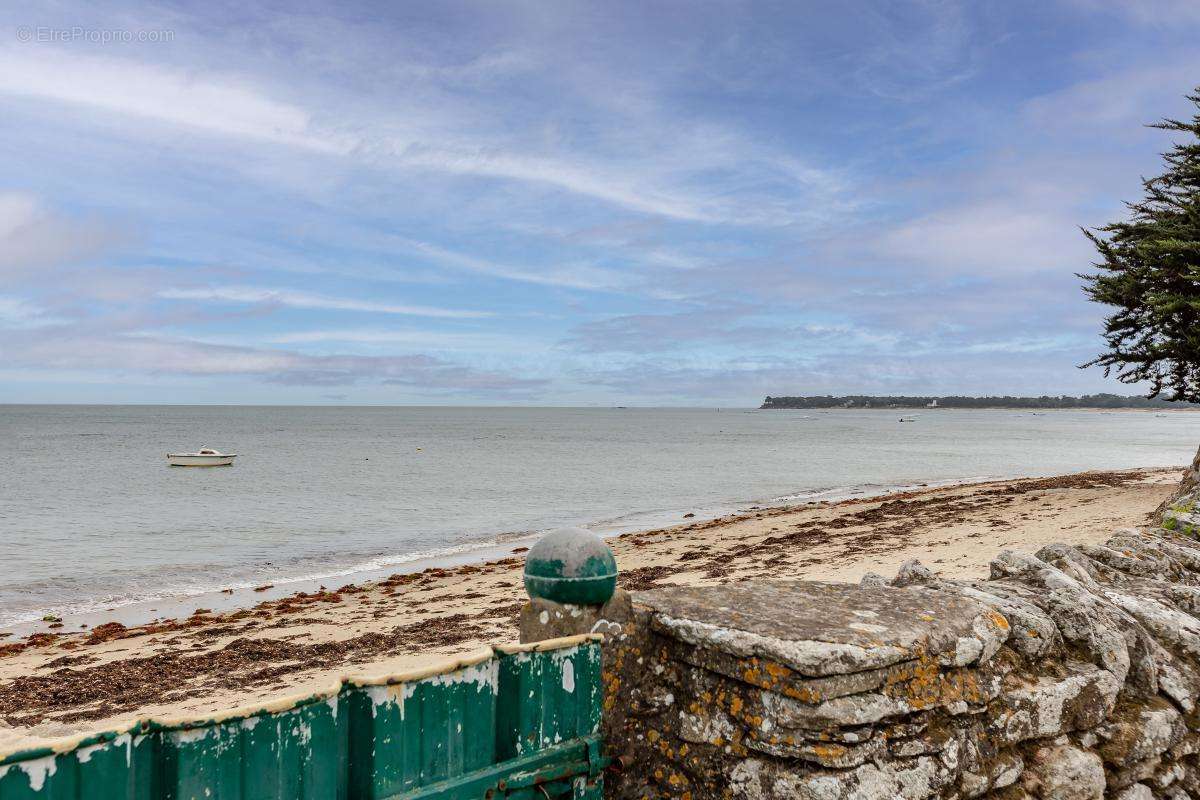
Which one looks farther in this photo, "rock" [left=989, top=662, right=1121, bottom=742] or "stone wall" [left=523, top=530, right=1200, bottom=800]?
"rock" [left=989, top=662, right=1121, bottom=742]

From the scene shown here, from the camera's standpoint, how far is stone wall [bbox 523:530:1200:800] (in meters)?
3.27

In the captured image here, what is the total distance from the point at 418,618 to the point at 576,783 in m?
10.6

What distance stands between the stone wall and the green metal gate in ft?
1.20

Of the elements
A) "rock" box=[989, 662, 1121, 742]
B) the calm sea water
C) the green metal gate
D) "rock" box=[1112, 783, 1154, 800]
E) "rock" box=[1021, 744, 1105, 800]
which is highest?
the green metal gate

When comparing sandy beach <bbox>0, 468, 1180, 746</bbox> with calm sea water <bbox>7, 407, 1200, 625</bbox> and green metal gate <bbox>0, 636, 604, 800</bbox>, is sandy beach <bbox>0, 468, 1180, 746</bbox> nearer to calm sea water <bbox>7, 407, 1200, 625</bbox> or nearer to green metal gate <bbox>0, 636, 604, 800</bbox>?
green metal gate <bbox>0, 636, 604, 800</bbox>

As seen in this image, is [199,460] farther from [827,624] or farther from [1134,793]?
[1134,793]

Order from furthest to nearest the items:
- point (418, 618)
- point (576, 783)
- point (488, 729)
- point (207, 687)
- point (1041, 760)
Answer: point (418, 618) < point (207, 687) < point (1041, 760) < point (576, 783) < point (488, 729)

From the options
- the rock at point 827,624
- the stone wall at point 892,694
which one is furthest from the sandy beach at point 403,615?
the rock at point 827,624

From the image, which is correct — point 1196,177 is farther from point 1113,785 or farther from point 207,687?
point 207,687

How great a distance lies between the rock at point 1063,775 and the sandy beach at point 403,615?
15.7 feet

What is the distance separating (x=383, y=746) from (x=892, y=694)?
2.13 metres

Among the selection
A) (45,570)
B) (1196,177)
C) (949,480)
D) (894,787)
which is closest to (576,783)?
(894,787)

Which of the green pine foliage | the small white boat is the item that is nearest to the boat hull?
the small white boat

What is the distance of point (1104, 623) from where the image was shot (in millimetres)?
4145
